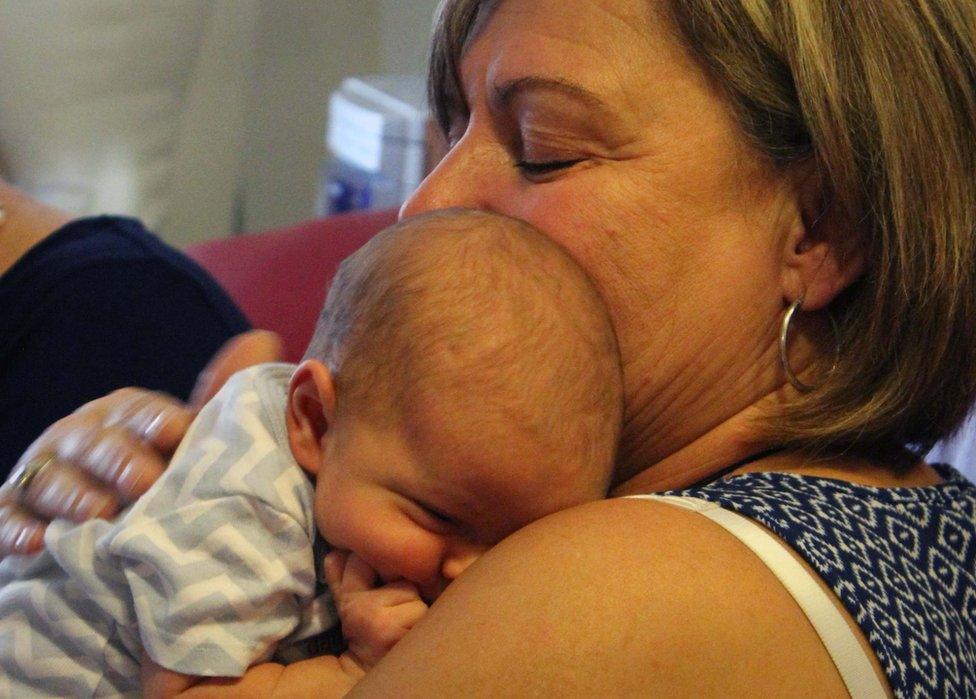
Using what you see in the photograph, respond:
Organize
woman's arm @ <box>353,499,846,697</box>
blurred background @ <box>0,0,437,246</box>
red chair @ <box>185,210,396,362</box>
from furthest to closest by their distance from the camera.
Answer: blurred background @ <box>0,0,437,246</box> < red chair @ <box>185,210,396,362</box> < woman's arm @ <box>353,499,846,697</box>

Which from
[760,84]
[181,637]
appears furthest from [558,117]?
[181,637]

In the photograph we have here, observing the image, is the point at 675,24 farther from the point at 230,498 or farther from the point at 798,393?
the point at 230,498

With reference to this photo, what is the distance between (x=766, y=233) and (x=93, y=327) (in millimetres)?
1010

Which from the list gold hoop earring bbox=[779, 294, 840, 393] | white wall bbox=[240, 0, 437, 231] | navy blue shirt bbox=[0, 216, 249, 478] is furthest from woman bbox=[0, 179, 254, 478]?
white wall bbox=[240, 0, 437, 231]

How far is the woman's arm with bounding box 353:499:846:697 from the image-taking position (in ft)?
2.63

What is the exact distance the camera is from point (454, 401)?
905 mm

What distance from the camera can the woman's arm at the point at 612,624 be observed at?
0.80m

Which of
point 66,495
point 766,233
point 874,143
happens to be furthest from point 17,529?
point 874,143

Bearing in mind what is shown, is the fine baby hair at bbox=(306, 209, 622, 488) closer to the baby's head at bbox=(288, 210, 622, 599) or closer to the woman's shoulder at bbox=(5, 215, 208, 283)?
the baby's head at bbox=(288, 210, 622, 599)

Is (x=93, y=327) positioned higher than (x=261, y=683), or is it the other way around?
(x=261, y=683)

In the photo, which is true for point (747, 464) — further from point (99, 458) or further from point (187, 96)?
point (187, 96)

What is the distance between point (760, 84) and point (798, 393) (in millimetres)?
303

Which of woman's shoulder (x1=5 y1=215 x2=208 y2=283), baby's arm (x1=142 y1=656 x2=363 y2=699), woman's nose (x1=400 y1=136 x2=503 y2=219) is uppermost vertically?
woman's nose (x1=400 y1=136 x2=503 y2=219)

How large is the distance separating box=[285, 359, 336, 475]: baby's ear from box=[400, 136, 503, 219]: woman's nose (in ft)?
0.81
